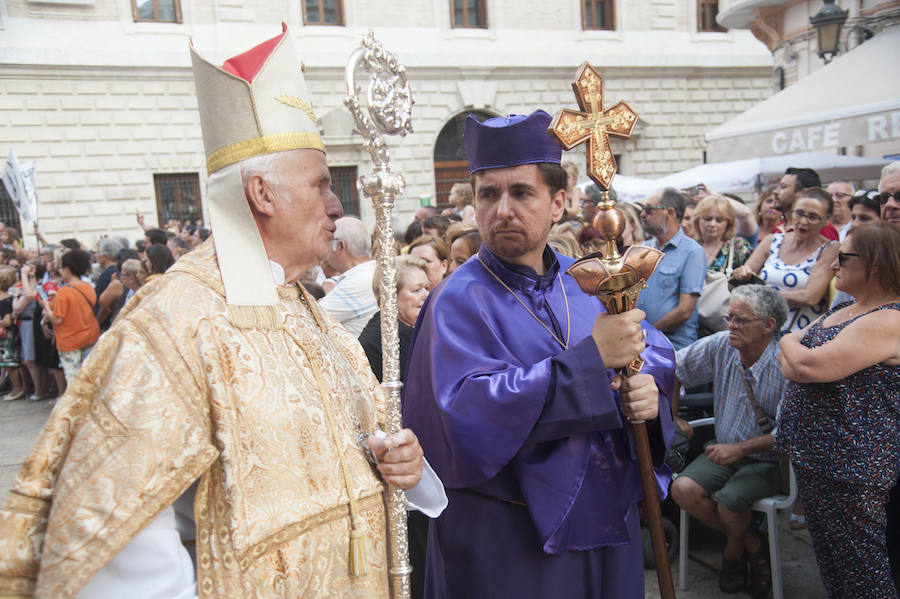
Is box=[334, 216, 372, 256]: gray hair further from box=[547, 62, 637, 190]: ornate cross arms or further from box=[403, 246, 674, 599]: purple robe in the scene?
box=[547, 62, 637, 190]: ornate cross arms

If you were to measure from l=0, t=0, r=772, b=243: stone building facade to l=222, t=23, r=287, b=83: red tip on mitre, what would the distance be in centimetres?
1442

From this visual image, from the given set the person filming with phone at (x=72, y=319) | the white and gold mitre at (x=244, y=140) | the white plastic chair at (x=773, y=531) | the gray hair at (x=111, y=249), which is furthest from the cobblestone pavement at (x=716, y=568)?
the gray hair at (x=111, y=249)

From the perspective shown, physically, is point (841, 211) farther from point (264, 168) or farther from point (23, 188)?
point (23, 188)

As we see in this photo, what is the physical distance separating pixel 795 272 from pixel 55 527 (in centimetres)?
451

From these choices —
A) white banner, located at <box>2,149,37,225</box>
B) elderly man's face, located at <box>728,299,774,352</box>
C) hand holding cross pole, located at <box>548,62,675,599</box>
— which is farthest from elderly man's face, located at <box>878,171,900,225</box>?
white banner, located at <box>2,149,37,225</box>

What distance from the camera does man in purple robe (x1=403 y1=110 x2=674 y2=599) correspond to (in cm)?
194

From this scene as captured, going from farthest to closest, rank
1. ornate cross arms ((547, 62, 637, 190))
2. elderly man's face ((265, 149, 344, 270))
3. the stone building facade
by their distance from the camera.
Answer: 1. the stone building facade
2. ornate cross arms ((547, 62, 637, 190))
3. elderly man's face ((265, 149, 344, 270))

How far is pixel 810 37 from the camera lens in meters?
12.1

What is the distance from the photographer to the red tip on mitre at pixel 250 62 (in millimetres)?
1632

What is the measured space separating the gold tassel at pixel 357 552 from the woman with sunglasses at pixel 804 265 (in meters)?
3.38

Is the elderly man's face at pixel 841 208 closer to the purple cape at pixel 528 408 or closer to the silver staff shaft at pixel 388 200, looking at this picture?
the purple cape at pixel 528 408

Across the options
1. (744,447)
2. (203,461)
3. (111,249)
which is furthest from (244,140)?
(111,249)

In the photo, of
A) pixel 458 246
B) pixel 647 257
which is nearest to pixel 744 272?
pixel 458 246

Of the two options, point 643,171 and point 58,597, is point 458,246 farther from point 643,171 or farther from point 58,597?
point 643,171
